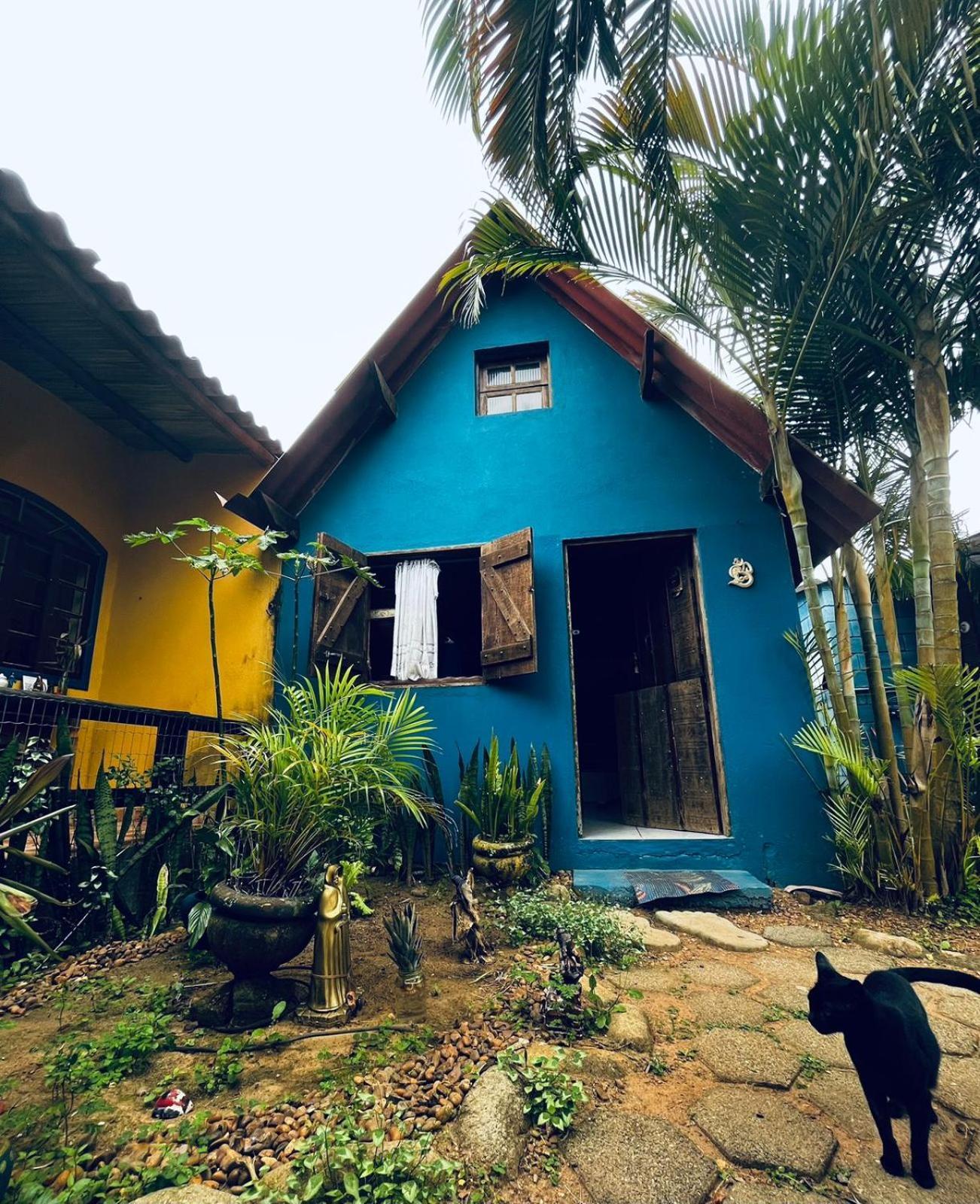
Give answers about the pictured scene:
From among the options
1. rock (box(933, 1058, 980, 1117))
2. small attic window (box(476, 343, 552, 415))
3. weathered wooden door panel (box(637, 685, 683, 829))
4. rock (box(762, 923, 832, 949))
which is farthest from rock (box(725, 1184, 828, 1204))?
small attic window (box(476, 343, 552, 415))

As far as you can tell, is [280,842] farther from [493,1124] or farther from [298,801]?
[493,1124]

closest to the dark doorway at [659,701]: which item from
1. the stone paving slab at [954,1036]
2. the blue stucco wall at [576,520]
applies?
the blue stucco wall at [576,520]

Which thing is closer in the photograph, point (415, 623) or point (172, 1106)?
point (172, 1106)

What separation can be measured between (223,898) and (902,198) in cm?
511

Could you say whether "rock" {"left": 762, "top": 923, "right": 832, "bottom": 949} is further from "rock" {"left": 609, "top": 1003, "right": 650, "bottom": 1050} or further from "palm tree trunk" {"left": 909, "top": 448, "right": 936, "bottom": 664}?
"palm tree trunk" {"left": 909, "top": 448, "right": 936, "bottom": 664}

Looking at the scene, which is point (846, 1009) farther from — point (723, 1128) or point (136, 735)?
point (136, 735)

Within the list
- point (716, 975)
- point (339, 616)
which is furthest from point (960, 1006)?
point (339, 616)

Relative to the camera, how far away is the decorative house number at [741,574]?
4359 millimetres

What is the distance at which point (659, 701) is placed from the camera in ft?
16.8

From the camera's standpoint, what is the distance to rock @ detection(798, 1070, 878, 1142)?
1.53m

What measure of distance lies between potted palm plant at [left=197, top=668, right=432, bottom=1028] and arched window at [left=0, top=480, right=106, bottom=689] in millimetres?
3275

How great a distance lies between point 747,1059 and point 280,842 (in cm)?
191

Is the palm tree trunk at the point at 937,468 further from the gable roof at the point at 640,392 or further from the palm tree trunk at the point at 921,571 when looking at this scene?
the gable roof at the point at 640,392

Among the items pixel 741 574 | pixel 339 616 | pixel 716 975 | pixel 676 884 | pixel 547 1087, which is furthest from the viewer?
pixel 339 616
